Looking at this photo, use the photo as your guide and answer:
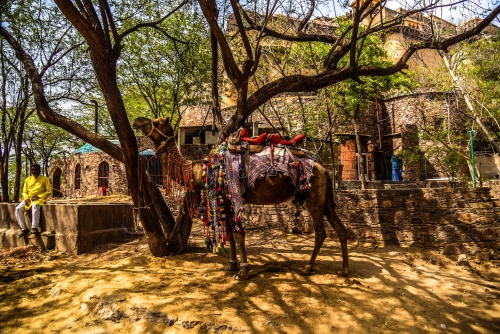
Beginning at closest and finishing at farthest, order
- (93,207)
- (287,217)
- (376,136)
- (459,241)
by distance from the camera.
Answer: (459,241)
(93,207)
(287,217)
(376,136)

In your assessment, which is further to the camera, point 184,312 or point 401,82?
point 401,82

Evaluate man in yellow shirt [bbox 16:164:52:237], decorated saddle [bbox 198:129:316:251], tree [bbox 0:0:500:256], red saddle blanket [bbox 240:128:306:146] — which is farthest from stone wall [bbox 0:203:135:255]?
red saddle blanket [bbox 240:128:306:146]

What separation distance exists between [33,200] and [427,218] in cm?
812

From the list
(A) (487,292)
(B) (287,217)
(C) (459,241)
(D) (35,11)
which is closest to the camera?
(A) (487,292)

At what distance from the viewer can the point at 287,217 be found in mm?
8258

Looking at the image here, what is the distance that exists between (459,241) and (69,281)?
21.8 feet

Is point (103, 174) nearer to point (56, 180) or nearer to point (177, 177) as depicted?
point (56, 180)

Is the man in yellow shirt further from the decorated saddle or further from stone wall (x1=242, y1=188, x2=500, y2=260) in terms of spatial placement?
stone wall (x1=242, y1=188, x2=500, y2=260)

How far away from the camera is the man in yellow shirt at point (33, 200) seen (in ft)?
23.8

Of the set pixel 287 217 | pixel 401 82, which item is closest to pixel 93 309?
pixel 287 217

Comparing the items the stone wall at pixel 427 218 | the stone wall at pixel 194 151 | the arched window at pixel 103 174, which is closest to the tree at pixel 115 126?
the stone wall at pixel 427 218

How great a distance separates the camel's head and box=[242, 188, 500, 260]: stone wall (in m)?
4.09

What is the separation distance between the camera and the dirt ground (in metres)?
3.88

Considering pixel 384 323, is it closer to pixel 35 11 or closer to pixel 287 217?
pixel 287 217
